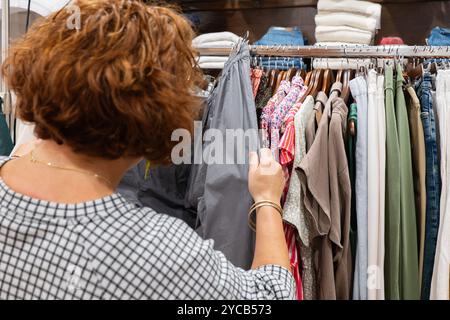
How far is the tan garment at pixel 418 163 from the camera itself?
43.7 inches

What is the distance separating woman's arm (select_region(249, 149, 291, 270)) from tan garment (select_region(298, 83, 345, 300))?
0.32ft

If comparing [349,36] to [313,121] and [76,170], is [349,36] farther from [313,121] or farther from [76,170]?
[76,170]

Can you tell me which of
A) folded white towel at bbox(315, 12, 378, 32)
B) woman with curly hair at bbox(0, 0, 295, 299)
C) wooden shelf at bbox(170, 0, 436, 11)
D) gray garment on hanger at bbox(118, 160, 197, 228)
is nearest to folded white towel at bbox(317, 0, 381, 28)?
folded white towel at bbox(315, 12, 378, 32)

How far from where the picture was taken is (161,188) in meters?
1.27

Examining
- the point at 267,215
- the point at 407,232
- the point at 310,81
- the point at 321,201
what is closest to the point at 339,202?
the point at 321,201

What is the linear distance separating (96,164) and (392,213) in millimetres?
672

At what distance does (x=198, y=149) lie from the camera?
47.6 inches

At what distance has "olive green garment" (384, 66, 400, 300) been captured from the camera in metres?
1.09

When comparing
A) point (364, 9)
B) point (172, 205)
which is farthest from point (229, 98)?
point (364, 9)

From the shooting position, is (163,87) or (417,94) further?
(417,94)

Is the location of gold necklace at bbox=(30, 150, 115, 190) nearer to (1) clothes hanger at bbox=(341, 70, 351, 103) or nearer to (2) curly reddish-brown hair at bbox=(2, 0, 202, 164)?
(2) curly reddish-brown hair at bbox=(2, 0, 202, 164)

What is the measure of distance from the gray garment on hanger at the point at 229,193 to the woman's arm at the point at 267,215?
0.08 m

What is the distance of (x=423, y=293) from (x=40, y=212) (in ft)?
2.87
